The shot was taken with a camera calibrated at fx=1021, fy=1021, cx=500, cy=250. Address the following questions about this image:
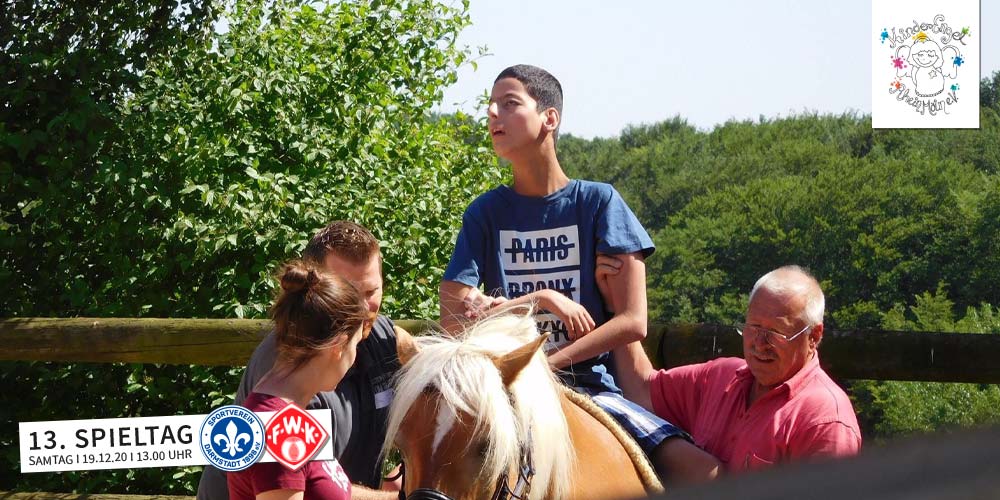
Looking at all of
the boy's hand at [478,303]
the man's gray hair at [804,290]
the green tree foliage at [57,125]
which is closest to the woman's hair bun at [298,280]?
the boy's hand at [478,303]

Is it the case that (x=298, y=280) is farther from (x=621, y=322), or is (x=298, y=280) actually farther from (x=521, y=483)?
(x=621, y=322)

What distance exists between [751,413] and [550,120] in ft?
2.72

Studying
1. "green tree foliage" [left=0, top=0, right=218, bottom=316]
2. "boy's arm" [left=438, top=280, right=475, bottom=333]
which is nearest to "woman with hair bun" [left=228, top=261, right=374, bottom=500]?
"boy's arm" [left=438, top=280, right=475, bottom=333]

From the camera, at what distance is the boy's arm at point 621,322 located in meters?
2.15

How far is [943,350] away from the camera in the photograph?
2.87m

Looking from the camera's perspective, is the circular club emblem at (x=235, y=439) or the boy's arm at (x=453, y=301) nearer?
the circular club emblem at (x=235, y=439)

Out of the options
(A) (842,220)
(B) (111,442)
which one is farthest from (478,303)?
(A) (842,220)

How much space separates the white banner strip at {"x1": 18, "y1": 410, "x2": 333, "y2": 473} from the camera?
12.2ft

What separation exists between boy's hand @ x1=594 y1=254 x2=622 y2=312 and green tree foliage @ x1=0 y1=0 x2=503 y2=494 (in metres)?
2.46

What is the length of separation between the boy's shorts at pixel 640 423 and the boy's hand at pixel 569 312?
16 cm

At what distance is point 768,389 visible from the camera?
220 centimetres

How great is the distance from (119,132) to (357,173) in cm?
111

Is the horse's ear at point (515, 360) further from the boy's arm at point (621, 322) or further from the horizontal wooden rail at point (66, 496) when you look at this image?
the horizontal wooden rail at point (66, 496)

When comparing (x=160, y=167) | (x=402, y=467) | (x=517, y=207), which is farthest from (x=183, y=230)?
(x=402, y=467)
